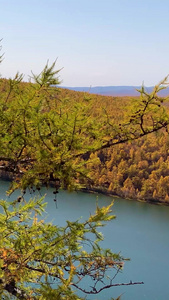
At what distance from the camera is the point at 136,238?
14164 mm

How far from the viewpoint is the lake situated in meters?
10.3

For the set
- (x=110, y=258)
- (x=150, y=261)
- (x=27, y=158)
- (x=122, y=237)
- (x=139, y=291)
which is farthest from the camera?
(x=122, y=237)

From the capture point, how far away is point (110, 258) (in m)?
2.26

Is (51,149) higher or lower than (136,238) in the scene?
higher

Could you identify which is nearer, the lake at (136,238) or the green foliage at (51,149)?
the green foliage at (51,149)

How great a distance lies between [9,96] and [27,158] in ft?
1.50

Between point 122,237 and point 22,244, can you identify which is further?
point 122,237

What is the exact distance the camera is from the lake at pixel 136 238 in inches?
405

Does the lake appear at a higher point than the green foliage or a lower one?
lower

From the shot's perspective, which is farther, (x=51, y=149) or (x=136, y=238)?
(x=136, y=238)

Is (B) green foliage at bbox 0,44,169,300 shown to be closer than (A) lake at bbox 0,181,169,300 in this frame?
Yes

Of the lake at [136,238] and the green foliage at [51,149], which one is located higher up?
the green foliage at [51,149]

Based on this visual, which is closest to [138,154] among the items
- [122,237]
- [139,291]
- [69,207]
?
[69,207]

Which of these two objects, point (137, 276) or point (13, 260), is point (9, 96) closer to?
point (13, 260)
